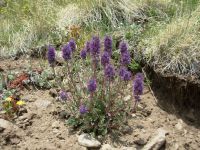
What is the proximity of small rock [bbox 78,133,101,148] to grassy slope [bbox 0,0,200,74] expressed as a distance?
1.39 metres

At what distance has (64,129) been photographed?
4.33 meters

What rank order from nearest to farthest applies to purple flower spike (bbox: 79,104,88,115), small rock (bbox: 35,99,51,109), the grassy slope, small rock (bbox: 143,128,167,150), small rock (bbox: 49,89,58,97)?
1. purple flower spike (bbox: 79,104,88,115)
2. small rock (bbox: 143,128,167,150)
3. small rock (bbox: 35,99,51,109)
4. small rock (bbox: 49,89,58,97)
5. the grassy slope

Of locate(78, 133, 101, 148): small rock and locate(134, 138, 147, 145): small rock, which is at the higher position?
locate(78, 133, 101, 148): small rock

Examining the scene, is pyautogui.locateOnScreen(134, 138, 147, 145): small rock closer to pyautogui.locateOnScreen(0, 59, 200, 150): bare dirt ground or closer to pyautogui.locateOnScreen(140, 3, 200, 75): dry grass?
pyautogui.locateOnScreen(0, 59, 200, 150): bare dirt ground

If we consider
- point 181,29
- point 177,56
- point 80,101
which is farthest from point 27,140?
point 181,29

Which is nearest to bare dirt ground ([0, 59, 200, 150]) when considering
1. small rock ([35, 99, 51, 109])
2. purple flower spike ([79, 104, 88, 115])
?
small rock ([35, 99, 51, 109])

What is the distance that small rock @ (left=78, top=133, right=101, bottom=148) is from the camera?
4.07 m

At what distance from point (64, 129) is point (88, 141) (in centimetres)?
36

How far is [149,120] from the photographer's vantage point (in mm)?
4590

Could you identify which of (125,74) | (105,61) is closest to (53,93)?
(105,61)

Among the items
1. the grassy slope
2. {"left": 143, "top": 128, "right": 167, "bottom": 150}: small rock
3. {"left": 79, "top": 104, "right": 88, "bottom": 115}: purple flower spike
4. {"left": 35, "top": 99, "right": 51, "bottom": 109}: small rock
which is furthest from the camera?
the grassy slope

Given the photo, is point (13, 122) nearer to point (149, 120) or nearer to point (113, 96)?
point (113, 96)

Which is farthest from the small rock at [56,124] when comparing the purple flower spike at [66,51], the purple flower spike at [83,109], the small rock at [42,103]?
the purple flower spike at [66,51]

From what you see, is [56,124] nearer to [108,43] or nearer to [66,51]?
[66,51]
